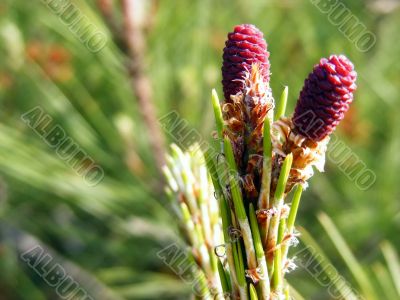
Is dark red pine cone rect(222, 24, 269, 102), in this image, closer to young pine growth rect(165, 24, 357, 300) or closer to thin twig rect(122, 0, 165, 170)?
young pine growth rect(165, 24, 357, 300)

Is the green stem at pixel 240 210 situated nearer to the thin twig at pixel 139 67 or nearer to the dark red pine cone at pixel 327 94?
the dark red pine cone at pixel 327 94

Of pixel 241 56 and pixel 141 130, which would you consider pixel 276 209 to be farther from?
pixel 141 130

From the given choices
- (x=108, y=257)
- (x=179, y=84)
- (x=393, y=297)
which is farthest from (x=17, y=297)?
(x=393, y=297)

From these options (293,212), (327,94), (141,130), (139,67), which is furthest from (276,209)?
(141,130)

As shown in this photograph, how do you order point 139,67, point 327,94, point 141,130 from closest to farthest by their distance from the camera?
point 327,94 → point 139,67 → point 141,130

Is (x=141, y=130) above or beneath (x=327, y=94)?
above

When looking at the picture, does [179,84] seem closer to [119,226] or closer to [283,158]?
[119,226]

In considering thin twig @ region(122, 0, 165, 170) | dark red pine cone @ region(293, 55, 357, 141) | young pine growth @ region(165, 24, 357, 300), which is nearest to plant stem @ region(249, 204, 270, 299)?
young pine growth @ region(165, 24, 357, 300)
